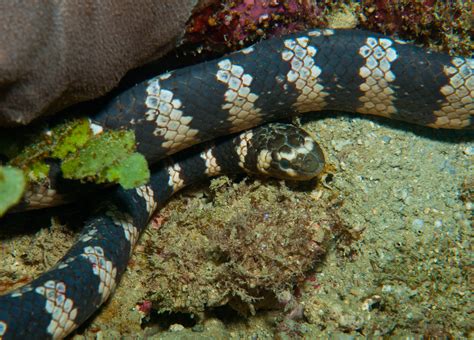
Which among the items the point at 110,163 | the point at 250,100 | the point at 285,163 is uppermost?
the point at 110,163

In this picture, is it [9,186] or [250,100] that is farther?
[250,100]


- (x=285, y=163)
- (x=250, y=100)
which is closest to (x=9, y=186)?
(x=250, y=100)

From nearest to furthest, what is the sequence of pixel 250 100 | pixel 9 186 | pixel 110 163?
pixel 9 186
pixel 110 163
pixel 250 100

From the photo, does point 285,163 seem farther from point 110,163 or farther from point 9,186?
point 9,186

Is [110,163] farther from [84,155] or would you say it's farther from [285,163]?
[285,163]

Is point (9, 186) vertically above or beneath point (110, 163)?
above

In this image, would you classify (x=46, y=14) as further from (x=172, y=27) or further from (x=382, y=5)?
(x=382, y=5)

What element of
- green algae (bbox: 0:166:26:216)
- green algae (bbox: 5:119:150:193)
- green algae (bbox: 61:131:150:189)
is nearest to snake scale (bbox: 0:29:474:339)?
green algae (bbox: 5:119:150:193)

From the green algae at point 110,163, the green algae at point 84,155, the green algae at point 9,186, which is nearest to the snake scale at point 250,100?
the green algae at point 84,155

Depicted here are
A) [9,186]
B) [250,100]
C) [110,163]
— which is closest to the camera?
[9,186]

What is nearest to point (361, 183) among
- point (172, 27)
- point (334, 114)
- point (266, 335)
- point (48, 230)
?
point (334, 114)
